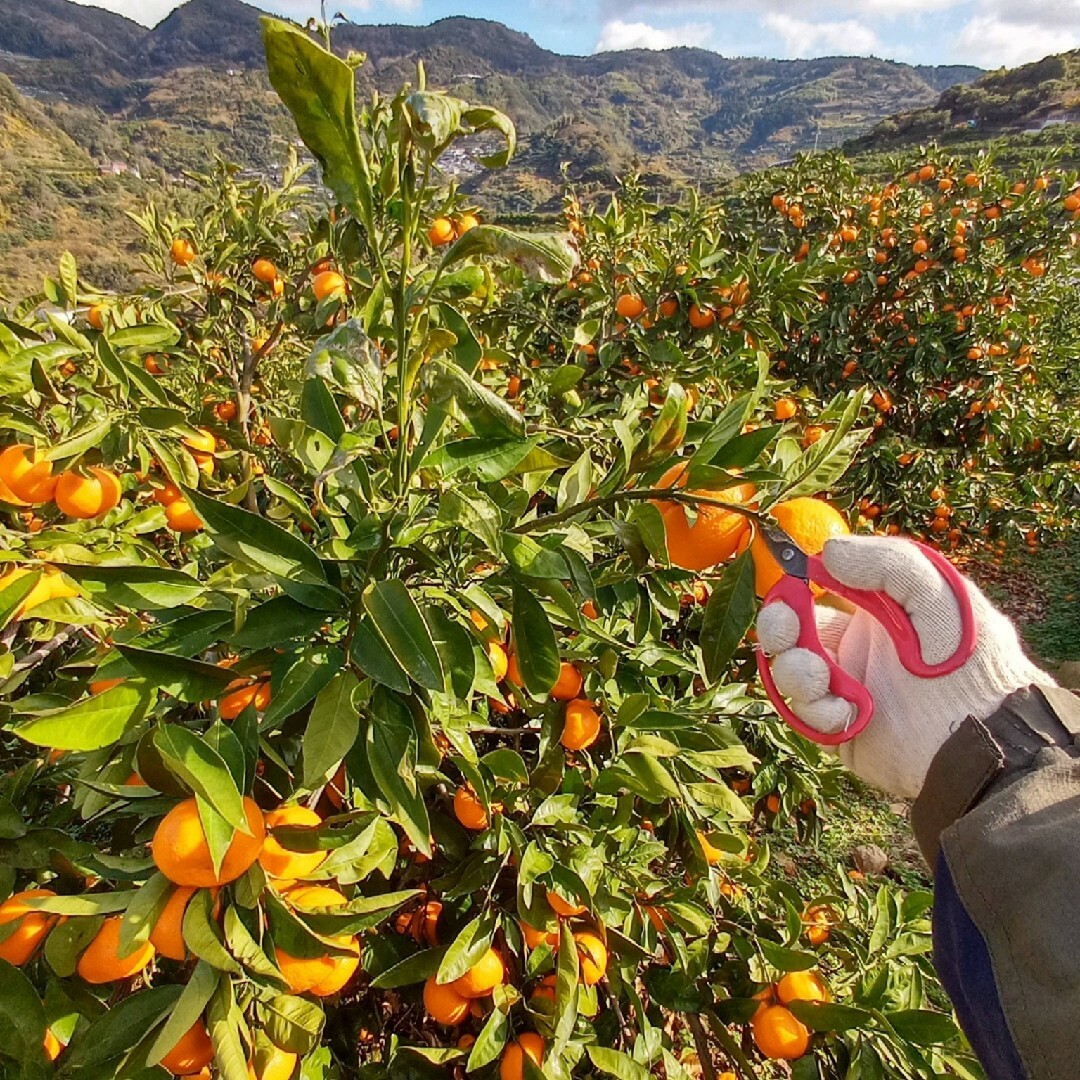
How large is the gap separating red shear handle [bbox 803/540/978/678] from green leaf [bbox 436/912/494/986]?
712 mm

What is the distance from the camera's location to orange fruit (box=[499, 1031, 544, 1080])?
117cm

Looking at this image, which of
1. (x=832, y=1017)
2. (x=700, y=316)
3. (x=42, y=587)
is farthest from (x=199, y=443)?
(x=832, y=1017)

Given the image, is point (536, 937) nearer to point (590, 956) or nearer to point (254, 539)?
point (590, 956)

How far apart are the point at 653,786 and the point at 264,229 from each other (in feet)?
6.59

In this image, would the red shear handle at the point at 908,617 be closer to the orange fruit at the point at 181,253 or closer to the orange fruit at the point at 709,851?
the orange fruit at the point at 709,851

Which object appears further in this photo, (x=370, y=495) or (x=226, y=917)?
(x=370, y=495)

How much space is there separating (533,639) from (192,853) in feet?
1.35

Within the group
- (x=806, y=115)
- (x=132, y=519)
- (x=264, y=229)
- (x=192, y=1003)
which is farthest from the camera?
(x=806, y=115)

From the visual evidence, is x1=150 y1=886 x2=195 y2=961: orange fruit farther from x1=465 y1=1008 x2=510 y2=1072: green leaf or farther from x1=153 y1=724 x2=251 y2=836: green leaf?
x1=465 y1=1008 x2=510 y2=1072: green leaf

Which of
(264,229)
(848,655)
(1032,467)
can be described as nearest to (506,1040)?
(848,655)

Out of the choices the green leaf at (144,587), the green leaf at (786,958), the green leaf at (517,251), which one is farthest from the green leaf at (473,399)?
the green leaf at (786,958)

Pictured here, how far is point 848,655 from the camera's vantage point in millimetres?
1160

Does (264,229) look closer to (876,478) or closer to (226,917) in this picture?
(226,917)

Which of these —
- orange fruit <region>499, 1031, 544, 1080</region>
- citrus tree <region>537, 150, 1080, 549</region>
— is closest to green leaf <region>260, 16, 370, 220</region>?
orange fruit <region>499, 1031, 544, 1080</region>
